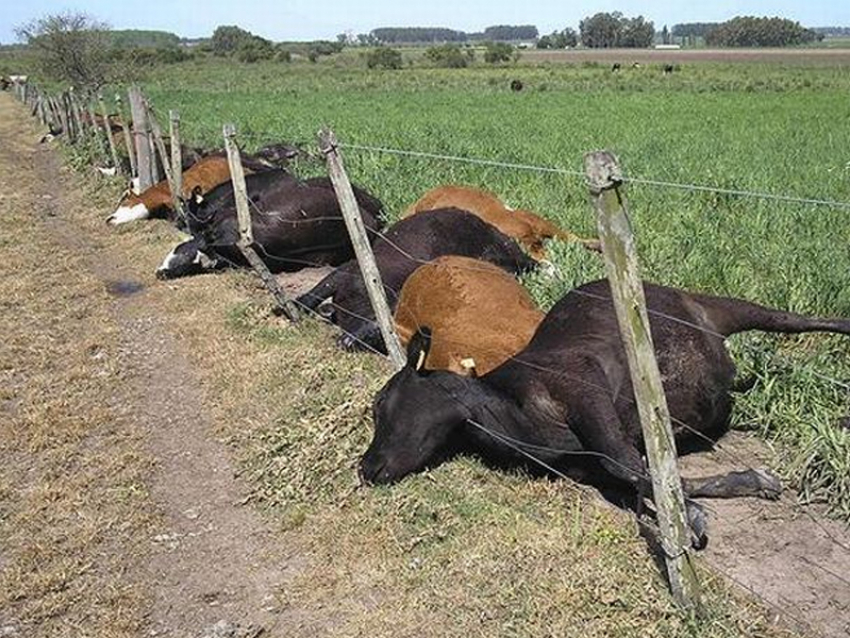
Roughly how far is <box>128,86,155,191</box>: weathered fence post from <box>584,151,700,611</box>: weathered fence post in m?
12.7

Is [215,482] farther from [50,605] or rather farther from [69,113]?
[69,113]

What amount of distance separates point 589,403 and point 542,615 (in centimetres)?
133

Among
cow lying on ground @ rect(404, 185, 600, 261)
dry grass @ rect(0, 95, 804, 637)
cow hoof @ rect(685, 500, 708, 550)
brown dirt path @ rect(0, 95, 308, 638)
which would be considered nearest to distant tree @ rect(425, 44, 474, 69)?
cow lying on ground @ rect(404, 185, 600, 261)

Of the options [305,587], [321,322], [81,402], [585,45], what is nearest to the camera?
[305,587]

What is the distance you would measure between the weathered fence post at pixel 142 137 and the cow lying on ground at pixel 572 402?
11.0m

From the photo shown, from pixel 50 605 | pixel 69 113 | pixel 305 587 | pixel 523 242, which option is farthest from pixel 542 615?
pixel 69 113

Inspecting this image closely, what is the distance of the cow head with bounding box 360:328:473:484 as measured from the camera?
4.94m

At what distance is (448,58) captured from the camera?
80188mm

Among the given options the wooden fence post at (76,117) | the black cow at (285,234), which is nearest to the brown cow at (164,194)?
the black cow at (285,234)

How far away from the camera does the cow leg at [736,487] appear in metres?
4.62

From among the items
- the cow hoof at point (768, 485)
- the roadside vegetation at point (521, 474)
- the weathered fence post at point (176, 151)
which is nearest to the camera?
the roadside vegetation at point (521, 474)

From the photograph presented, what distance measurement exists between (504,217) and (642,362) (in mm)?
5900

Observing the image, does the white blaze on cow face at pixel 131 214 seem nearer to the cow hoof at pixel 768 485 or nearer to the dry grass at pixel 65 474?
the dry grass at pixel 65 474

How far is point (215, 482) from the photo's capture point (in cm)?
553
